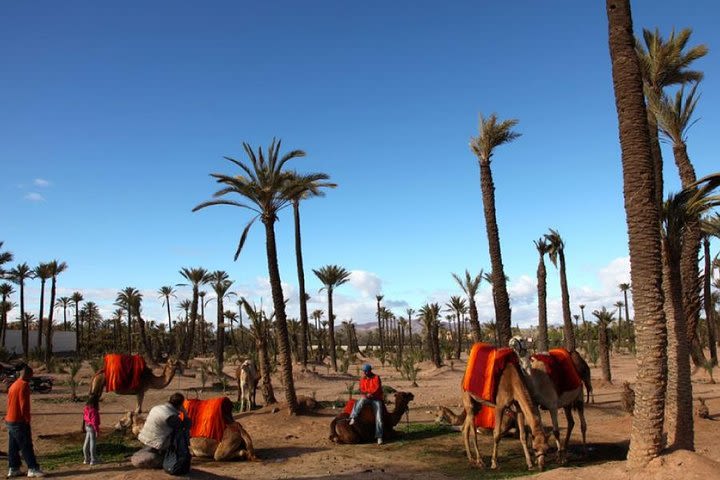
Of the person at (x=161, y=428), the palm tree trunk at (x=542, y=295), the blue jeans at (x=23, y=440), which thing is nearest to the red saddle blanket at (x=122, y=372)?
the blue jeans at (x=23, y=440)

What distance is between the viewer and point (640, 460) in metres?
8.41

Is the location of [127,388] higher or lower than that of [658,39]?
lower

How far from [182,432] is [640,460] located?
23.4 ft

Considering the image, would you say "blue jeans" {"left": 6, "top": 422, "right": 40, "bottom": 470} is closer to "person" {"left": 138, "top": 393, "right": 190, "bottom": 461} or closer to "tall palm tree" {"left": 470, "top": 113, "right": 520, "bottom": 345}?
"person" {"left": 138, "top": 393, "right": 190, "bottom": 461}

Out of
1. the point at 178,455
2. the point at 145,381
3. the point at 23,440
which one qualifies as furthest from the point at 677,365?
the point at 145,381

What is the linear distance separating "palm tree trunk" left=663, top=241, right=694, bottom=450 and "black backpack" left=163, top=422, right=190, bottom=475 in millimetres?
8505

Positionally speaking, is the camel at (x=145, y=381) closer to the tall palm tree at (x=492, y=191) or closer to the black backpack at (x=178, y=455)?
the black backpack at (x=178, y=455)

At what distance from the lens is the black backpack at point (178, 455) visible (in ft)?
31.3

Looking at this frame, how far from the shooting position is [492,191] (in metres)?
20.5

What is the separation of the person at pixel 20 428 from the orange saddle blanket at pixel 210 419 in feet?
9.58

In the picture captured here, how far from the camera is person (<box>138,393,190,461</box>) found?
32.3ft

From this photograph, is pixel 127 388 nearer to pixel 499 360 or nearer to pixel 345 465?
pixel 345 465

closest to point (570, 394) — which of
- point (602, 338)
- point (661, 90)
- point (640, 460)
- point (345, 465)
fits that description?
point (640, 460)

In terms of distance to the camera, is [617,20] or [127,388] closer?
[617,20]
